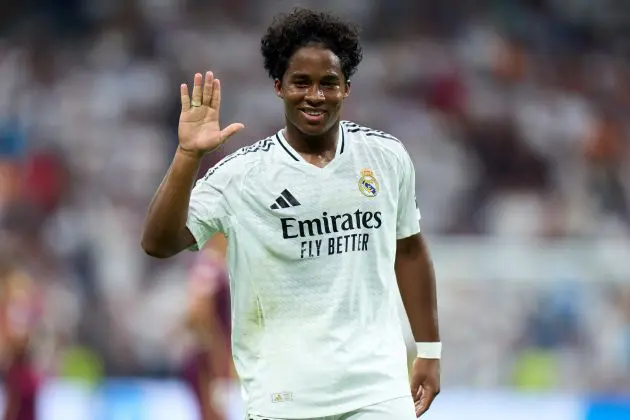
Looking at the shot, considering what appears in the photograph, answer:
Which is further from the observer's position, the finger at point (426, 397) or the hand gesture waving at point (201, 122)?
the finger at point (426, 397)

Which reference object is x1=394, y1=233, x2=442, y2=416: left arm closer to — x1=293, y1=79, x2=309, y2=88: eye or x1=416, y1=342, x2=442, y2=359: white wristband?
x1=416, y1=342, x2=442, y2=359: white wristband

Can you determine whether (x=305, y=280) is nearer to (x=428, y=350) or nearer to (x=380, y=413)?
(x=380, y=413)

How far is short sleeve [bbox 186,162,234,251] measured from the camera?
12.9 feet

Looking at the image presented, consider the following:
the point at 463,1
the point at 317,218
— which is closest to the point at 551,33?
the point at 463,1

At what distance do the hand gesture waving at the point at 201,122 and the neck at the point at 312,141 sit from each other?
31cm

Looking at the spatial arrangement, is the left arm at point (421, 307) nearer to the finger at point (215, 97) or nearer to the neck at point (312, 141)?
the neck at point (312, 141)

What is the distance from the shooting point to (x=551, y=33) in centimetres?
1567

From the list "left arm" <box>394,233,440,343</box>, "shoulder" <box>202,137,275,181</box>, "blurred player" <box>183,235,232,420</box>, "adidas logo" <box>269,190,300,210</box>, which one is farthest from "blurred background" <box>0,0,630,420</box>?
"adidas logo" <box>269,190,300,210</box>

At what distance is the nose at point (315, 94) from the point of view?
394cm

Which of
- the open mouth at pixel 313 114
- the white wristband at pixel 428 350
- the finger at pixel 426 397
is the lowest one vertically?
the finger at pixel 426 397

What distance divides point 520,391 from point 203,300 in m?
3.34

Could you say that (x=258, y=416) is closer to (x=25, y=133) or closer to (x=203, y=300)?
(x=203, y=300)

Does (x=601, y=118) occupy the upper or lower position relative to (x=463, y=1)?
lower

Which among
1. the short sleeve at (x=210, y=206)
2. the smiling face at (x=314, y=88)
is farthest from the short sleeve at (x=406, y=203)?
the short sleeve at (x=210, y=206)
